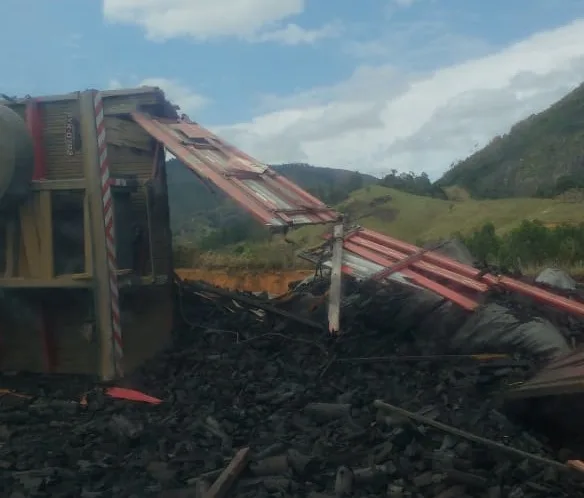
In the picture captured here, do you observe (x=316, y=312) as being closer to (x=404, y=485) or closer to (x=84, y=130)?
(x=84, y=130)

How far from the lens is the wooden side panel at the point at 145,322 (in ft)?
23.1

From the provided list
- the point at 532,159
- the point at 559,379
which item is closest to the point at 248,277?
the point at 559,379

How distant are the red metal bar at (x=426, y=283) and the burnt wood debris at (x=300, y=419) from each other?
8.2 inches

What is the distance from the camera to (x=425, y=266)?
7.17 metres

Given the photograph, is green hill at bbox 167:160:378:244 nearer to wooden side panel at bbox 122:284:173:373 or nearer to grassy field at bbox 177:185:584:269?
wooden side panel at bbox 122:284:173:373

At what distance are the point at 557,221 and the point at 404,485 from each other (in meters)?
26.4

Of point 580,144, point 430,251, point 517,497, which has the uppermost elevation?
point 580,144

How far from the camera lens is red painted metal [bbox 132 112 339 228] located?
636 centimetres

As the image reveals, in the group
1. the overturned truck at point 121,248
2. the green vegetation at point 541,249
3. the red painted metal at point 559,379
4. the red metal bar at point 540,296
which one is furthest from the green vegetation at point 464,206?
the red painted metal at point 559,379

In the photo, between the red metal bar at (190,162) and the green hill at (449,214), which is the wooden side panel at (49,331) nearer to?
the red metal bar at (190,162)

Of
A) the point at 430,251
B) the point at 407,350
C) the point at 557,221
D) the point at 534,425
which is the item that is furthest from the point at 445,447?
the point at 557,221

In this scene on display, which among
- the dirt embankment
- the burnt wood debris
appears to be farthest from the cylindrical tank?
the dirt embankment

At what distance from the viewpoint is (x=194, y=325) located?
775cm

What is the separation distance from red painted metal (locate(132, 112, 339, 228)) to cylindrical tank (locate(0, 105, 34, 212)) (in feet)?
3.16
